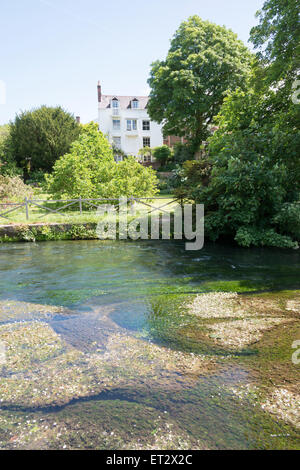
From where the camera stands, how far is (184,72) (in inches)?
1112

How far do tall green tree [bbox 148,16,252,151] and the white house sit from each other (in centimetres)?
1568

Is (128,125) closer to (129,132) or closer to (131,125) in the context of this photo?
(131,125)

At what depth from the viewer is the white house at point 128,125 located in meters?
46.6

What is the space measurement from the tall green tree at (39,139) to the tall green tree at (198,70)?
422 inches

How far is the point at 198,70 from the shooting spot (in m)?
29.6

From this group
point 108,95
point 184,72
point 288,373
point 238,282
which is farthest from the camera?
point 108,95

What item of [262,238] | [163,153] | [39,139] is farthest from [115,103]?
[262,238]

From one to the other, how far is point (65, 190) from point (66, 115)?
54.0 feet

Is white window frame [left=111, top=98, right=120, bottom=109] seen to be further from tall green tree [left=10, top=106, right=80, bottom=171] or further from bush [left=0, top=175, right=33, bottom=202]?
bush [left=0, top=175, right=33, bottom=202]

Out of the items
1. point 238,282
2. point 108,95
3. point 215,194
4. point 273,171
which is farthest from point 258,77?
point 108,95

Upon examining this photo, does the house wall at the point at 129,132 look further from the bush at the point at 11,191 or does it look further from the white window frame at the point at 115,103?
the bush at the point at 11,191

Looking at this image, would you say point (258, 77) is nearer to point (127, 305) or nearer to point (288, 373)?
point (127, 305)

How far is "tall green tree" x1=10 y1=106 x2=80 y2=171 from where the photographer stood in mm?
28031
